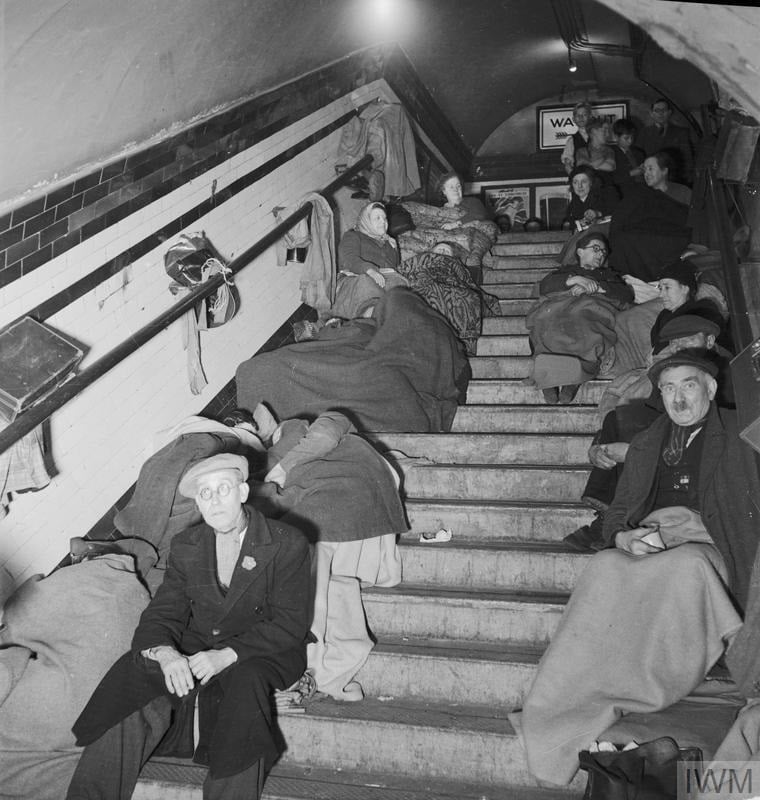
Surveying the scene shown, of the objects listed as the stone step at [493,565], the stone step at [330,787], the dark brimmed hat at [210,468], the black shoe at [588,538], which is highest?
the dark brimmed hat at [210,468]

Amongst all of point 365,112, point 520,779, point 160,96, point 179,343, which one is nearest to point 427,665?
point 520,779

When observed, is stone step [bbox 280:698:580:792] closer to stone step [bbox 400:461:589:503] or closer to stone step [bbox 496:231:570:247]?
stone step [bbox 400:461:589:503]

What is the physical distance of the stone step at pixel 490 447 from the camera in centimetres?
358

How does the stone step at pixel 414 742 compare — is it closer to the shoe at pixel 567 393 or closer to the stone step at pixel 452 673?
the stone step at pixel 452 673

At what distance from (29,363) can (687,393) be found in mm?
2390

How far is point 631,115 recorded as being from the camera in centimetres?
834

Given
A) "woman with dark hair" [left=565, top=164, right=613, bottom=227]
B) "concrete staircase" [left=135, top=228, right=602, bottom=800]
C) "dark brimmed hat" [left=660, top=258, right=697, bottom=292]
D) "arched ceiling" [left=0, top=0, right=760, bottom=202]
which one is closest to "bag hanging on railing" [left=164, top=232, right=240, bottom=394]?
A: "arched ceiling" [left=0, top=0, right=760, bottom=202]

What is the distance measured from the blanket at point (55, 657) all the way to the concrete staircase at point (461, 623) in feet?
1.00

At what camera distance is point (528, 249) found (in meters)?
6.41

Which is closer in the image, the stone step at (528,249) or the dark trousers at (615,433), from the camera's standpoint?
the dark trousers at (615,433)

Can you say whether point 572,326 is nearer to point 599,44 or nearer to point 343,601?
point 343,601

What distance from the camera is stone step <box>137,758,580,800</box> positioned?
228 centimetres

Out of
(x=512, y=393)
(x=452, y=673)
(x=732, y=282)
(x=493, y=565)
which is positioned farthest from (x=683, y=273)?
(x=452, y=673)

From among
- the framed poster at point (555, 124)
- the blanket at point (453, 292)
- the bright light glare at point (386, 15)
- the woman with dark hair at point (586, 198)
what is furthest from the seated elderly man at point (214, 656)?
the framed poster at point (555, 124)
